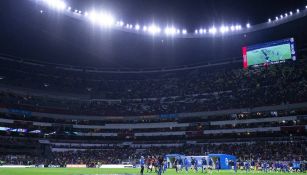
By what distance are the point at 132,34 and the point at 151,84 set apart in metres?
29.7

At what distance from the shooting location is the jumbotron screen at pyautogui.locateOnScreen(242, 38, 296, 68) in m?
68.9

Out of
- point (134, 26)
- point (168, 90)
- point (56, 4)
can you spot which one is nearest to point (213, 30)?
point (134, 26)

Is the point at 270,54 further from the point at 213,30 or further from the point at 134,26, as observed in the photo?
the point at 134,26

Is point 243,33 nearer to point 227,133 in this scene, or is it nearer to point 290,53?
point 290,53

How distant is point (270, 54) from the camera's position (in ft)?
235

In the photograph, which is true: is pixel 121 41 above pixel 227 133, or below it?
above

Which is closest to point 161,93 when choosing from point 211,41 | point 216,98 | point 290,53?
point 216,98

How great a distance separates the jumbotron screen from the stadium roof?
2.93 metres

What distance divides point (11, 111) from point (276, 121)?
6124cm

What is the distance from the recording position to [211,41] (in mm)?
79500

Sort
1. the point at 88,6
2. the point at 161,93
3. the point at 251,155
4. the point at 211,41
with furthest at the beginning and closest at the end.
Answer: the point at 161,93 → the point at 211,41 → the point at 251,155 → the point at 88,6

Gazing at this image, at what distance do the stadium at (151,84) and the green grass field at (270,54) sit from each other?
0.22 metres

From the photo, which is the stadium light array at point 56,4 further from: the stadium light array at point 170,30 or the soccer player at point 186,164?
the soccer player at point 186,164

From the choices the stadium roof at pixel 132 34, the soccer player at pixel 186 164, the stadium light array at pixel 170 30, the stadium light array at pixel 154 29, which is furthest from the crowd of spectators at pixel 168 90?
the soccer player at pixel 186 164
